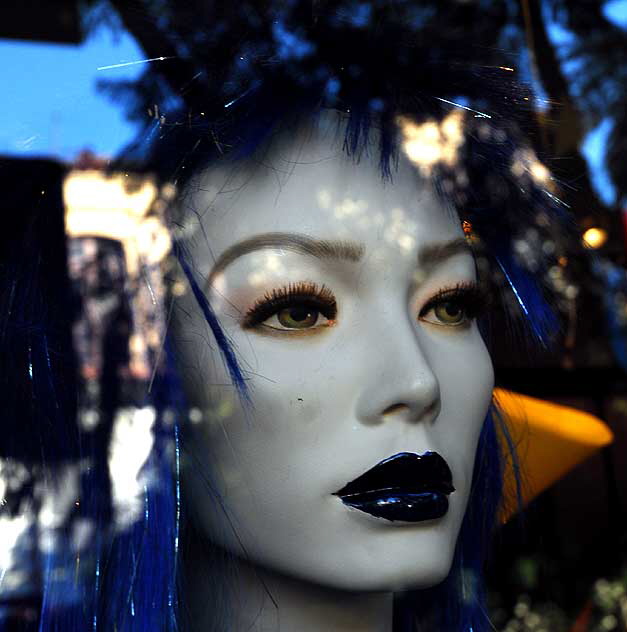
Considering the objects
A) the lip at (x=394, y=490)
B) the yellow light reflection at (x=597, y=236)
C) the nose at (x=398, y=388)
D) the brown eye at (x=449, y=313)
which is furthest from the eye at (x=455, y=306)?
the yellow light reflection at (x=597, y=236)

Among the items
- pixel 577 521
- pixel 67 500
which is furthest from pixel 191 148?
pixel 577 521

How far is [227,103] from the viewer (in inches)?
41.8

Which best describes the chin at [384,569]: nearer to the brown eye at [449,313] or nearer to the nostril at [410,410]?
the nostril at [410,410]

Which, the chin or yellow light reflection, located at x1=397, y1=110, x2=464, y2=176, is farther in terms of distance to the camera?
yellow light reflection, located at x1=397, y1=110, x2=464, y2=176

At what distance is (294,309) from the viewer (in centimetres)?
104

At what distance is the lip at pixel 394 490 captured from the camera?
0.98 metres

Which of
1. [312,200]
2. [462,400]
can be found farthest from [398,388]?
[312,200]

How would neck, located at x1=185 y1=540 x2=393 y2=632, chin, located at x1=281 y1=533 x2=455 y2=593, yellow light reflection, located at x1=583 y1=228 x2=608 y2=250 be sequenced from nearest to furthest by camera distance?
1. chin, located at x1=281 y1=533 x2=455 y2=593
2. neck, located at x1=185 y1=540 x2=393 y2=632
3. yellow light reflection, located at x1=583 y1=228 x2=608 y2=250

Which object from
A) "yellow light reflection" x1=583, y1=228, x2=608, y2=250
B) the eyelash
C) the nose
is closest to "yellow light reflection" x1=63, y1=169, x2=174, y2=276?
the eyelash

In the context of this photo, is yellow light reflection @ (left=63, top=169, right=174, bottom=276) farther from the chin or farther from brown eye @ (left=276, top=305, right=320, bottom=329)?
the chin

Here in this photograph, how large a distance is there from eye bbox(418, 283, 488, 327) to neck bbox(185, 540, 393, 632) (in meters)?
0.39

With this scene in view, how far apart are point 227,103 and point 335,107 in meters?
0.15

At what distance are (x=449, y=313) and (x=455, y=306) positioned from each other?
0.02 m

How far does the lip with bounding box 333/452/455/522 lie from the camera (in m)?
0.98
